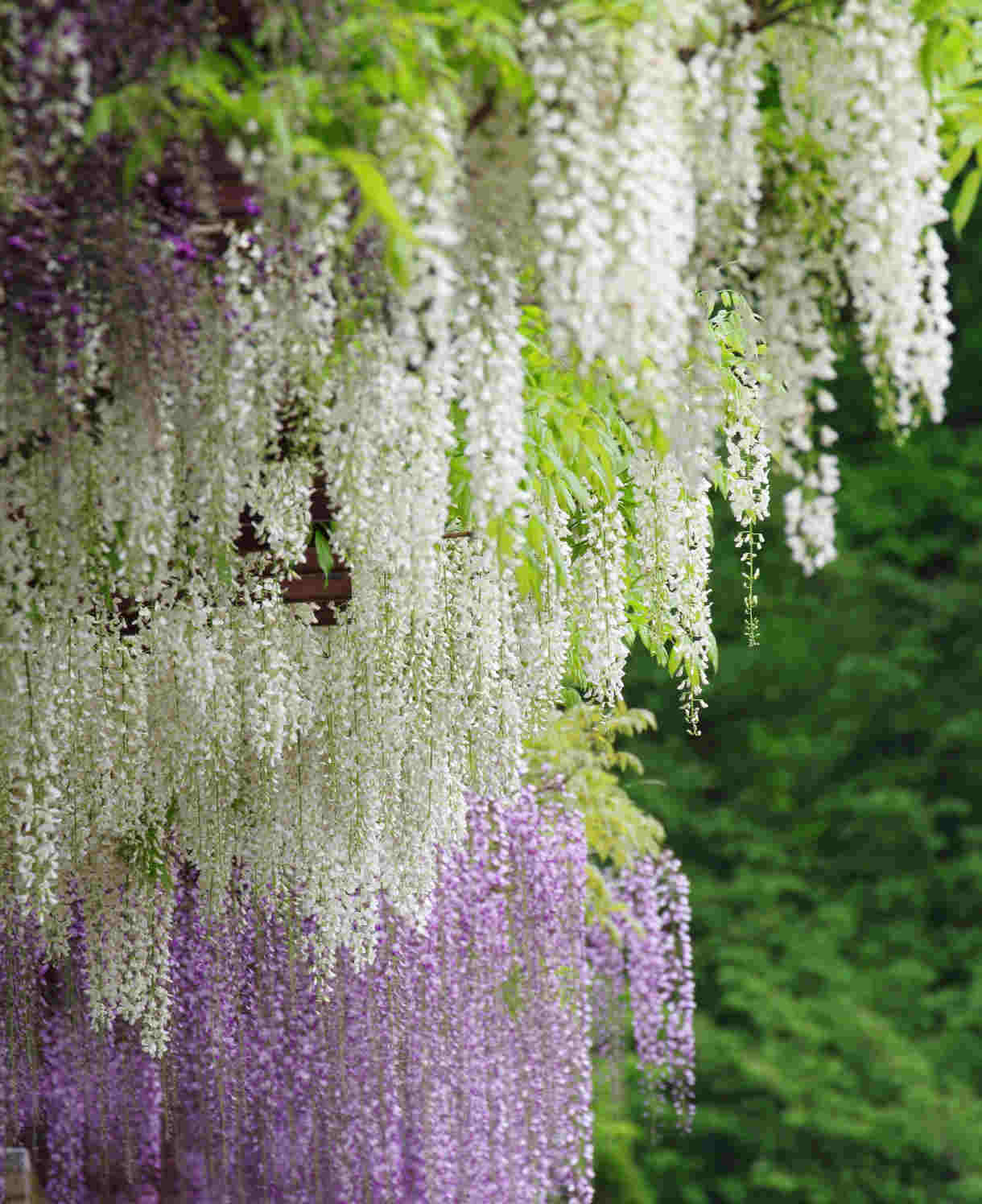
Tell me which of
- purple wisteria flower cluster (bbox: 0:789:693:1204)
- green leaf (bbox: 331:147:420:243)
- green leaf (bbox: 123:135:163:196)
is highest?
green leaf (bbox: 123:135:163:196)

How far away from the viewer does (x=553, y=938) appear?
18.8 feet

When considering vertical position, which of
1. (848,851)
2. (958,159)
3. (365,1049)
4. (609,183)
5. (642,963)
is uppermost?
(958,159)

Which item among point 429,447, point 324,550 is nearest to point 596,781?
point 324,550

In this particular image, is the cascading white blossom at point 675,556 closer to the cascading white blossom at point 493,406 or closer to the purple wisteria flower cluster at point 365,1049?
the purple wisteria flower cluster at point 365,1049

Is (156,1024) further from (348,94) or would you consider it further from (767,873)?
(767,873)

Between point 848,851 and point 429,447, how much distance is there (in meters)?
5.58

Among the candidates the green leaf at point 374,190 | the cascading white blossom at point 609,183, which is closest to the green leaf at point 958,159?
the cascading white blossom at point 609,183

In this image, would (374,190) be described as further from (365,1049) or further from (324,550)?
(365,1049)

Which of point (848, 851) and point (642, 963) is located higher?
point (848, 851)

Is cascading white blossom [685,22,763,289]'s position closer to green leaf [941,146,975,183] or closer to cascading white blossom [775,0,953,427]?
cascading white blossom [775,0,953,427]

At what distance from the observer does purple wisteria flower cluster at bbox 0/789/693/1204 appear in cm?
547

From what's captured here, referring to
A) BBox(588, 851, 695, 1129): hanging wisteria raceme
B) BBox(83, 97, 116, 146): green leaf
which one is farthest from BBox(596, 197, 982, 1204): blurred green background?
BBox(83, 97, 116, 146): green leaf

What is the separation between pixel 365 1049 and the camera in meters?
5.59

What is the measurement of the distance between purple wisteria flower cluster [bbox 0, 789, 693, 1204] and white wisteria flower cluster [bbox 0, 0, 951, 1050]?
1.32 ft
